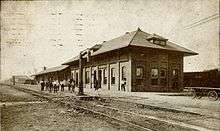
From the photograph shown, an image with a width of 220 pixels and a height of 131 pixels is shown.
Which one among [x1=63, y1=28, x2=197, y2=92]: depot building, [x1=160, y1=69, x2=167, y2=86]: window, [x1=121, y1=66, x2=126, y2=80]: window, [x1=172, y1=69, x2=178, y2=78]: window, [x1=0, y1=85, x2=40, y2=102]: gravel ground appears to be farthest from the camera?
[x1=172, y1=69, x2=178, y2=78]: window

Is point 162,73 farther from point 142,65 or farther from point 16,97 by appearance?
point 16,97

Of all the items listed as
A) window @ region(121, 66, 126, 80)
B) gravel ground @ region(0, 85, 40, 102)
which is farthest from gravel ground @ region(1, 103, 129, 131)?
window @ region(121, 66, 126, 80)

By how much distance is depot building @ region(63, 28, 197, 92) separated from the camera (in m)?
25.4

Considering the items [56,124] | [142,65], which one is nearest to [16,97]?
[142,65]

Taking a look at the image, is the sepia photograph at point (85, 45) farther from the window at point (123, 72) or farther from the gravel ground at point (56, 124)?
the window at point (123, 72)

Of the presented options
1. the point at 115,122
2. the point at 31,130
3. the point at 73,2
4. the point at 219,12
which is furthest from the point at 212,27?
the point at 31,130

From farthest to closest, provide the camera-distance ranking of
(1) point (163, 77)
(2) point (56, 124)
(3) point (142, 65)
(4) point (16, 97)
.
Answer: (1) point (163, 77) < (3) point (142, 65) < (4) point (16, 97) < (2) point (56, 124)

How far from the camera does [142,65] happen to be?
25859 millimetres

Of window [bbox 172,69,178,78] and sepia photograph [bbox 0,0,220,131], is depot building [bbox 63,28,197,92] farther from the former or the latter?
sepia photograph [bbox 0,0,220,131]

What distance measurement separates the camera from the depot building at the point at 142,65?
83.3 ft

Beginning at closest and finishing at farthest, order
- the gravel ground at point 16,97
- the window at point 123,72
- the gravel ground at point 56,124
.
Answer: the gravel ground at point 56,124 < the gravel ground at point 16,97 < the window at point 123,72

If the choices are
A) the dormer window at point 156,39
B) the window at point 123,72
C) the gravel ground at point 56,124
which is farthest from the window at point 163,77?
the gravel ground at point 56,124

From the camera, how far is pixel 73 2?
1212 cm

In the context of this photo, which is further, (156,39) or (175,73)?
(175,73)
